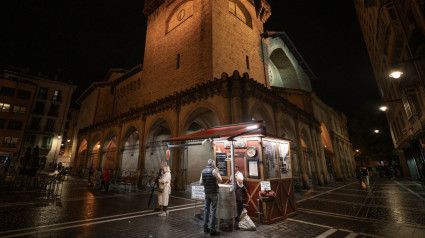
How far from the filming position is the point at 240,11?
19.2 m

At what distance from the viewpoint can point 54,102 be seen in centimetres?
3334

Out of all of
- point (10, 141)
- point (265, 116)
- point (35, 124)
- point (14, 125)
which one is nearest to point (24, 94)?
point (35, 124)

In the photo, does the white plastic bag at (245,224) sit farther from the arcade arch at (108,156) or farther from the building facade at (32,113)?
the building facade at (32,113)

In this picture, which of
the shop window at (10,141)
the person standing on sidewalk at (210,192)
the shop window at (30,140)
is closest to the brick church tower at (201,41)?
the person standing on sidewalk at (210,192)

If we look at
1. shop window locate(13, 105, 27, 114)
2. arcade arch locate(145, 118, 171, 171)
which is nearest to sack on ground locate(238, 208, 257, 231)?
arcade arch locate(145, 118, 171, 171)

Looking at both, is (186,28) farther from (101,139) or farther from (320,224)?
(320,224)

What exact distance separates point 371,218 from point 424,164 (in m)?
11.7

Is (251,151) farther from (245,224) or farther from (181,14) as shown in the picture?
(181,14)

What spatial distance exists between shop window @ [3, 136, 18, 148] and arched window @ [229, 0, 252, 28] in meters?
35.1

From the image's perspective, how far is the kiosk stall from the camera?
5.93m

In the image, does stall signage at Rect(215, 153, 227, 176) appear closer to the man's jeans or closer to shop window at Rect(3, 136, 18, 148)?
the man's jeans

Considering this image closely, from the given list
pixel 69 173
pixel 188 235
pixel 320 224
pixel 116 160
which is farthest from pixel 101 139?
pixel 320 224

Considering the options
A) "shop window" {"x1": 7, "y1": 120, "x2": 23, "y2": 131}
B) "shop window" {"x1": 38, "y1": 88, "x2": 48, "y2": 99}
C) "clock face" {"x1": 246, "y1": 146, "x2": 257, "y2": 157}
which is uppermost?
"shop window" {"x1": 38, "y1": 88, "x2": 48, "y2": 99}

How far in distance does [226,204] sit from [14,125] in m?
37.8
